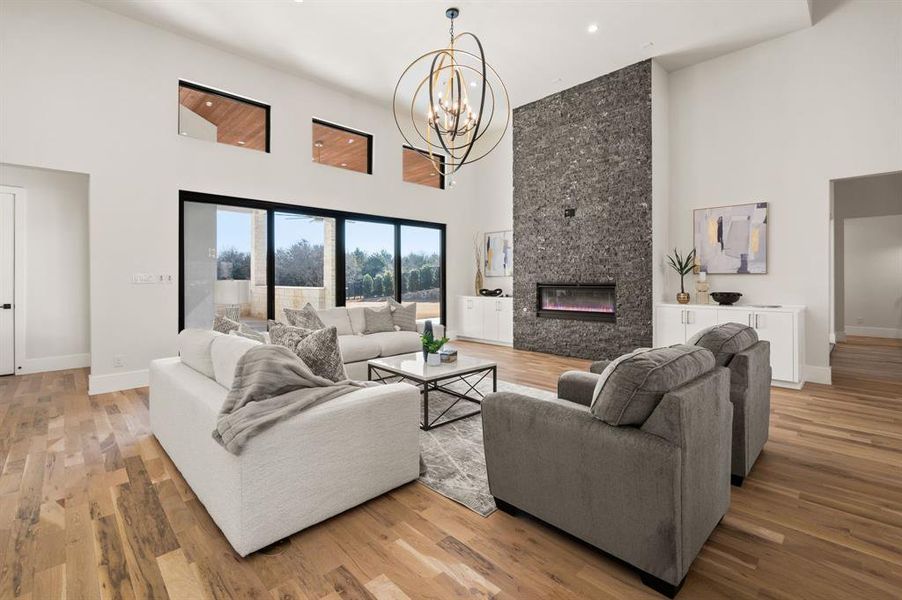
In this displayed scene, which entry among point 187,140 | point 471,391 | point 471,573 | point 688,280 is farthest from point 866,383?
point 187,140

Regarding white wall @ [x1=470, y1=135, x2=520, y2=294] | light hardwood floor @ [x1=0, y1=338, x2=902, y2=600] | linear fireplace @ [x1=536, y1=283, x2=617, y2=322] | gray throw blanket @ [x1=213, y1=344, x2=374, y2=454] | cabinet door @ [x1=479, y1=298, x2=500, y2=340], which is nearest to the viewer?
light hardwood floor @ [x1=0, y1=338, x2=902, y2=600]

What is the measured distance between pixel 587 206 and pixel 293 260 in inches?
175

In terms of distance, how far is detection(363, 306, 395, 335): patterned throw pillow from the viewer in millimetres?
5500

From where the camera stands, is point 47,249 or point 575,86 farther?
point 575,86

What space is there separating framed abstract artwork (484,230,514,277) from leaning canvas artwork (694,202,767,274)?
3.01 m

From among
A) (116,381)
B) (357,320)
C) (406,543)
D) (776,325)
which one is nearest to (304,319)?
(357,320)

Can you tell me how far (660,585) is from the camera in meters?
1.59

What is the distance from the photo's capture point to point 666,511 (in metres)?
1.49

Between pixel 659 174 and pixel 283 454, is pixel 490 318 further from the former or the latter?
pixel 283 454

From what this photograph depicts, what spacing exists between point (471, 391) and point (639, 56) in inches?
191

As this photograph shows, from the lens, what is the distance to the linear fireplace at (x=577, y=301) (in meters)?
6.12

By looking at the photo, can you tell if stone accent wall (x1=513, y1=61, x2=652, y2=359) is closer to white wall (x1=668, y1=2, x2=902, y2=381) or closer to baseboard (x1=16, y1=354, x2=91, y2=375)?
white wall (x1=668, y1=2, x2=902, y2=381)

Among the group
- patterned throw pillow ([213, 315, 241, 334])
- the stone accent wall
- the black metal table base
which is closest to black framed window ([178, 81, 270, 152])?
patterned throw pillow ([213, 315, 241, 334])

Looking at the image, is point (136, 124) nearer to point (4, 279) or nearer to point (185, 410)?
point (4, 279)
